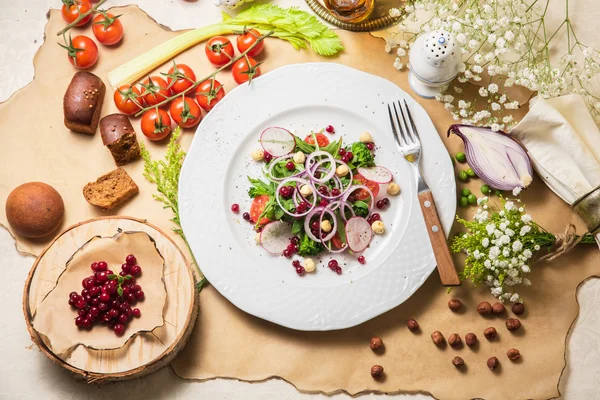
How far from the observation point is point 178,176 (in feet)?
11.3

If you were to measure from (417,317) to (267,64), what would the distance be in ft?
6.10

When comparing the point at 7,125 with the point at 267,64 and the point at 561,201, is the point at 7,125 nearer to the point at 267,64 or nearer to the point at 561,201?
the point at 267,64

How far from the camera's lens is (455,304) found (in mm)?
→ 3320

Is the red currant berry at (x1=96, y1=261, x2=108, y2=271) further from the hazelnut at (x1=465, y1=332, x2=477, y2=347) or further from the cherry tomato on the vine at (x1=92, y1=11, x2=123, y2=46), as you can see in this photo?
the hazelnut at (x1=465, y1=332, x2=477, y2=347)

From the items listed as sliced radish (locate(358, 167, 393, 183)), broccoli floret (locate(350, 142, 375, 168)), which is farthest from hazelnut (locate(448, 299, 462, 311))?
broccoli floret (locate(350, 142, 375, 168))

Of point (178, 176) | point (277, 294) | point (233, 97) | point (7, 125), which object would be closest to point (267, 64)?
point (233, 97)

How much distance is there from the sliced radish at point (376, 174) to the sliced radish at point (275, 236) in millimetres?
543

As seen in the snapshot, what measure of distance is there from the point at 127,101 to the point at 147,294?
1.22 meters

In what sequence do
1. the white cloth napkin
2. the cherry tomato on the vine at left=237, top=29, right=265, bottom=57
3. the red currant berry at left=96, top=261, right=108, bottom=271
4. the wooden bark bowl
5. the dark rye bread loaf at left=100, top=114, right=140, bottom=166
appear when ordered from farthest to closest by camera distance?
the cherry tomato on the vine at left=237, top=29, right=265, bottom=57
the dark rye bread loaf at left=100, top=114, right=140, bottom=166
the white cloth napkin
the red currant berry at left=96, top=261, right=108, bottom=271
the wooden bark bowl

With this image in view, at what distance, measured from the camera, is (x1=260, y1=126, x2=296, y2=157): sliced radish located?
10.9 ft

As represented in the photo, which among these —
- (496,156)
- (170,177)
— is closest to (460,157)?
(496,156)

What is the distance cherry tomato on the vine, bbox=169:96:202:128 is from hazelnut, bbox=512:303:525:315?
7.38 feet

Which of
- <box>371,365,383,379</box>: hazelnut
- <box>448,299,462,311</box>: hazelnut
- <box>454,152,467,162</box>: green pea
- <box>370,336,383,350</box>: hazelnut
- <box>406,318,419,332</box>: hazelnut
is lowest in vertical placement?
<box>371,365,383,379</box>: hazelnut

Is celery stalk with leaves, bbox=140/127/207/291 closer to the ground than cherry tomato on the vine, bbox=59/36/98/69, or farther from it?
closer to the ground
